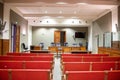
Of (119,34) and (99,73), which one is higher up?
(119,34)

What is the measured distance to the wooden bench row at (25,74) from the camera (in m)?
3.22

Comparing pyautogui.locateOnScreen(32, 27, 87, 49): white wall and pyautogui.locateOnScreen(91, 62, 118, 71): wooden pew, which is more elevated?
pyautogui.locateOnScreen(32, 27, 87, 49): white wall

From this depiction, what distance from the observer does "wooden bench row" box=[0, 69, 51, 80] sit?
322 cm

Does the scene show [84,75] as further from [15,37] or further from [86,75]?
[15,37]

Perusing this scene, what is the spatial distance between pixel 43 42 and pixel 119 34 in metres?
13.4

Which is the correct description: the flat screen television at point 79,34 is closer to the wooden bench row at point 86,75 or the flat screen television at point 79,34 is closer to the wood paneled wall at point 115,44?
the wood paneled wall at point 115,44

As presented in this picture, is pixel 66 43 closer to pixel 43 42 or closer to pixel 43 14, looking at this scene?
pixel 43 42

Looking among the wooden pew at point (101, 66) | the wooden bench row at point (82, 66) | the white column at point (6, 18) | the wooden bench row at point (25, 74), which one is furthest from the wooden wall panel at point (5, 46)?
the wooden bench row at point (25, 74)

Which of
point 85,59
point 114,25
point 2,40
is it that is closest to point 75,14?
point 114,25

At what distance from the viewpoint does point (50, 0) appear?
1023 centimetres

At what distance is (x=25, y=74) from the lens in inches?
127

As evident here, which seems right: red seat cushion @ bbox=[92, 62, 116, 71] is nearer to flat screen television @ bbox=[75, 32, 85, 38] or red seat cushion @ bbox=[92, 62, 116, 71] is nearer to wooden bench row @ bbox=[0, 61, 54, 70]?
wooden bench row @ bbox=[0, 61, 54, 70]

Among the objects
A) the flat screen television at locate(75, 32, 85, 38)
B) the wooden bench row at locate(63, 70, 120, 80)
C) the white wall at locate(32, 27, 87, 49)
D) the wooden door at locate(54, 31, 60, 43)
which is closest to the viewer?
the wooden bench row at locate(63, 70, 120, 80)

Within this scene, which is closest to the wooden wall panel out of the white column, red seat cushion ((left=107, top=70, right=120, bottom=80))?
the white column
